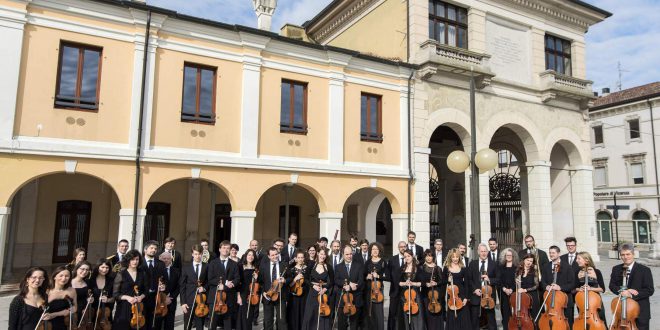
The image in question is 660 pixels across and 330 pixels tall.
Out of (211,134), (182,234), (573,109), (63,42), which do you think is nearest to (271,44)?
(211,134)

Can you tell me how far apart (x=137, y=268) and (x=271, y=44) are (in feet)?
30.9

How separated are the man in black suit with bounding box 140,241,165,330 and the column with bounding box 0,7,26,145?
20.5 ft

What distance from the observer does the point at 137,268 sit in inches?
265

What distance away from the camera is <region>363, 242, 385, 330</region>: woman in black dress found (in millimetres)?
8242

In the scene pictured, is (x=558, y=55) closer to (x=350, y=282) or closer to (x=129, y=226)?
(x=350, y=282)

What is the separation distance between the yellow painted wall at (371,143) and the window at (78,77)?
768 centimetres

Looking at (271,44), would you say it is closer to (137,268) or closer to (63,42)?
(63,42)

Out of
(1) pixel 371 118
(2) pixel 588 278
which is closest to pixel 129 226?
(1) pixel 371 118

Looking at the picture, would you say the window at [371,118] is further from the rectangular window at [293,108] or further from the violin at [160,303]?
the violin at [160,303]

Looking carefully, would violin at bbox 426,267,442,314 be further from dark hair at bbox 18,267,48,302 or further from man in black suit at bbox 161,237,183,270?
dark hair at bbox 18,267,48,302

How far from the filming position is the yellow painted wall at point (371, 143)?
15.6m

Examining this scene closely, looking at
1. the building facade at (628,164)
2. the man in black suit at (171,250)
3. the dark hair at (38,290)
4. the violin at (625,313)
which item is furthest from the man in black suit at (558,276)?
the building facade at (628,164)

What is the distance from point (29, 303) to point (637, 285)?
832 cm

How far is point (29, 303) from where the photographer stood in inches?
197
